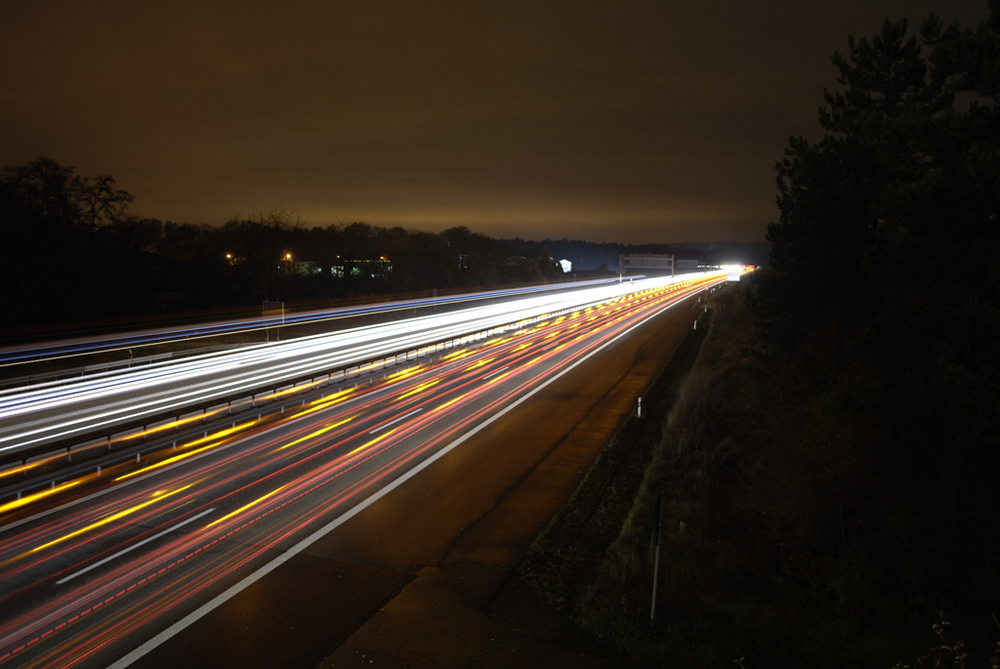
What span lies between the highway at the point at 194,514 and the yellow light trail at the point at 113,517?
0.12ft

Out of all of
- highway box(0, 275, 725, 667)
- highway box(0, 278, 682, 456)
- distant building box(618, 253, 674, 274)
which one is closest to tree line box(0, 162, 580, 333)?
highway box(0, 278, 682, 456)

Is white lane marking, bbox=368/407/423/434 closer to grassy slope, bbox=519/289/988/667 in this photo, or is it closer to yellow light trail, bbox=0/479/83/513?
grassy slope, bbox=519/289/988/667

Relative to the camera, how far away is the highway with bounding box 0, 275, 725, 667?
7125mm

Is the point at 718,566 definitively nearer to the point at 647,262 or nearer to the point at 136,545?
the point at 136,545

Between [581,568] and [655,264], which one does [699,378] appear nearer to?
[581,568]

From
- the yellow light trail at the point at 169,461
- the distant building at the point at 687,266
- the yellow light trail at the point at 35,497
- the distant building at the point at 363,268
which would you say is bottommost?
the yellow light trail at the point at 169,461

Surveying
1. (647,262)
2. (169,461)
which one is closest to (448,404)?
(169,461)

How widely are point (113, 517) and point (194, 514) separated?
1337 mm

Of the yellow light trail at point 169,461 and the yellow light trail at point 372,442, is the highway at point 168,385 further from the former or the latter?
the yellow light trail at point 372,442

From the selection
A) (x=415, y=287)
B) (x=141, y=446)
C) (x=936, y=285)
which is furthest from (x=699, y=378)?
(x=415, y=287)

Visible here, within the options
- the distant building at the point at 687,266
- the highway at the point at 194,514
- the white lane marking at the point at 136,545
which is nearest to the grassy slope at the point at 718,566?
the highway at the point at 194,514

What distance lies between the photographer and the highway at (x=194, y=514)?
281 inches

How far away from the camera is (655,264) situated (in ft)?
592

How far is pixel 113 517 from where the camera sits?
33.4 feet
